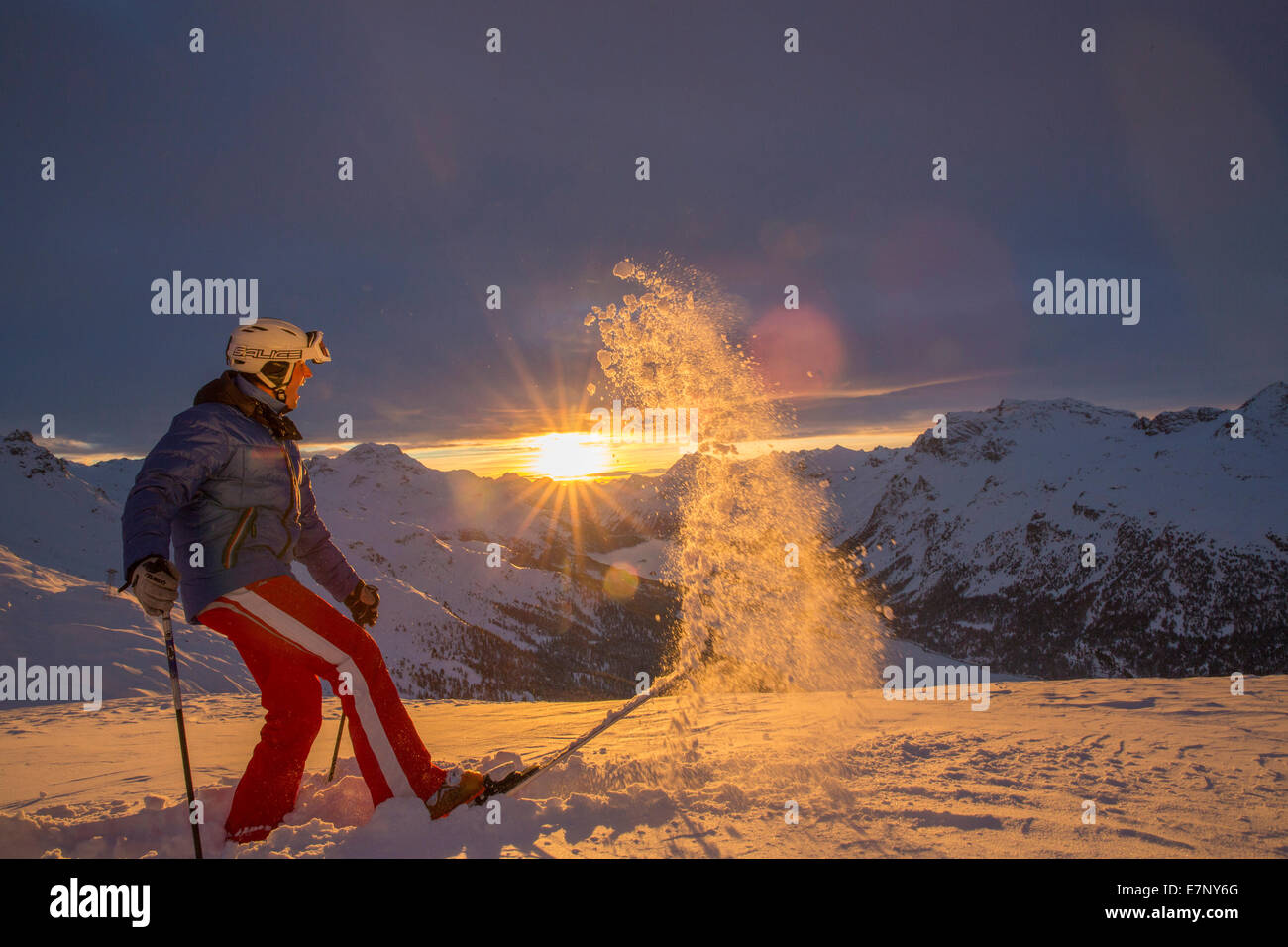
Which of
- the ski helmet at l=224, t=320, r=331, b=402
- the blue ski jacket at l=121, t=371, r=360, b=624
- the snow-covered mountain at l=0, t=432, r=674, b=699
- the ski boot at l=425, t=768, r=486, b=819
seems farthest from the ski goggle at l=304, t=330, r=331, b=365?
the snow-covered mountain at l=0, t=432, r=674, b=699

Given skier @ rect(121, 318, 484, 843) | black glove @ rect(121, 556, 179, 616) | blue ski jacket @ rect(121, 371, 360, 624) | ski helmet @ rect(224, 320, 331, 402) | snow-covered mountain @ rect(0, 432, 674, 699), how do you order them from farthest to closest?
snow-covered mountain @ rect(0, 432, 674, 699)
ski helmet @ rect(224, 320, 331, 402)
skier @ rect(121, 318, 484, 843)
blue ski jacket @ rect(121, 371, 360, 624)
black glove @ rect(121, 556, 179, 616)

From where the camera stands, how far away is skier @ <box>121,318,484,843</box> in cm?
388

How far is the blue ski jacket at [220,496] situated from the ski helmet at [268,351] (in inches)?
4.6

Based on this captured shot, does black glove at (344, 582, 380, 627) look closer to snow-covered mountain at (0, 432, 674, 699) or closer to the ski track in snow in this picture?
the ski track in snow

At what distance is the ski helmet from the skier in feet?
0.05

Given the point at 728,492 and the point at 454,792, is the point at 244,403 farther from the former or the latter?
the point at 728,492

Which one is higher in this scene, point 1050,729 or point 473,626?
point 1050,729

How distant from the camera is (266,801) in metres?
3.95

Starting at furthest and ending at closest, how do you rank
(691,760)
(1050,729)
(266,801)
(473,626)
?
(473,626) → (1050,729) → (691,760) → (266,801)
